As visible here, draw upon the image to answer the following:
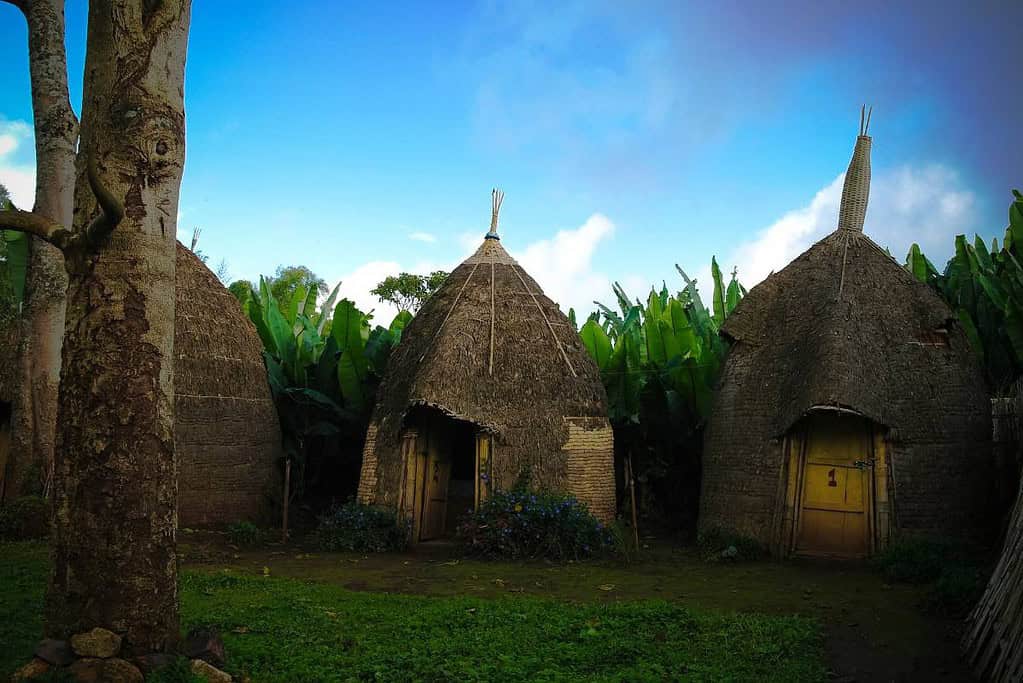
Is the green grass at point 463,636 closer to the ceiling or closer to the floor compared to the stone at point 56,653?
closer to the floor

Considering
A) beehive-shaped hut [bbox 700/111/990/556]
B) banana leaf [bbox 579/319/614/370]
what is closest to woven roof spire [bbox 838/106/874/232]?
beehive-shaped hut [bbox 700/111/990/556]

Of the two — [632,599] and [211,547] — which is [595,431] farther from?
[211,547]

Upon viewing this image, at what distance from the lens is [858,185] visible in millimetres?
10828

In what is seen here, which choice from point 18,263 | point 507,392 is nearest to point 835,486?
point 507,392

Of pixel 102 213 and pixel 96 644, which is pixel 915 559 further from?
pixel 102 213

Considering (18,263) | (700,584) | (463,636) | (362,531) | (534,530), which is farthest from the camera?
(18,263)

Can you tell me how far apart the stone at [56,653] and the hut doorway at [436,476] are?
6.17m

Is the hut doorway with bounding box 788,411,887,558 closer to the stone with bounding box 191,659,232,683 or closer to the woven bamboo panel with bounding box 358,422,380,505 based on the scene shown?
the woven bamboo panel with bounding box 358,422,380,505

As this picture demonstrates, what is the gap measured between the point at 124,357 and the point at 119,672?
147 cm

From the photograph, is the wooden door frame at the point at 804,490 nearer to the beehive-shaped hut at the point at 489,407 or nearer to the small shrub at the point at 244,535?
the beehive-shaped hut at the point at 489,407

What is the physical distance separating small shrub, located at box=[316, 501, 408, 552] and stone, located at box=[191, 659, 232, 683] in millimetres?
5407

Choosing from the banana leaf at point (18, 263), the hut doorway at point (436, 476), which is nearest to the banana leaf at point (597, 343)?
the hut doorway at point (436, 476)

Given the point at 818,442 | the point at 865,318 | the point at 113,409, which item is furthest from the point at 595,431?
the point at 113,409

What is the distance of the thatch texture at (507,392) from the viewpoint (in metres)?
10.2
